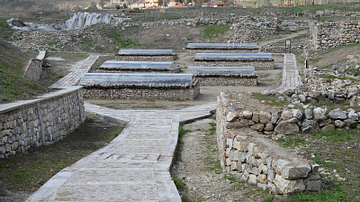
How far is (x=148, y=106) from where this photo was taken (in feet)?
60.3

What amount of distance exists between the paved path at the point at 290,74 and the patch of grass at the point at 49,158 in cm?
1330

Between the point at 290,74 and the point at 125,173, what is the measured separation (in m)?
21.3

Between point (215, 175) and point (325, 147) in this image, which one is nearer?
point (325, 147)

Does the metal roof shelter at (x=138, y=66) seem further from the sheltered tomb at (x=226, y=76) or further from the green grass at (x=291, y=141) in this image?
the green grass at (x=291, y=141)

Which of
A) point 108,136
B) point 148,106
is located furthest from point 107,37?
point 108,136

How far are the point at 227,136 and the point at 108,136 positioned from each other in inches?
229

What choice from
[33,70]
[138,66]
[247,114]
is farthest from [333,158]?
[33,70]

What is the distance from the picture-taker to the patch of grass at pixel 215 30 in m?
42.8

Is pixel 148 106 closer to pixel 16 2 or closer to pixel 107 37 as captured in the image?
pixel 107 37

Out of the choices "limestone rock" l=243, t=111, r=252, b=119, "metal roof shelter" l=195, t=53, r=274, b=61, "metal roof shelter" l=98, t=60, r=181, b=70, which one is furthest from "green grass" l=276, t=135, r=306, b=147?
"metal roof shelter" l=195, t=53, r=274, b=61

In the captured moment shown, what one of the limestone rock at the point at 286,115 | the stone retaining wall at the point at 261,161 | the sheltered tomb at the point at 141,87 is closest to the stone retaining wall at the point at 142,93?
Answer: the sheltered tomb at the point at 141,87

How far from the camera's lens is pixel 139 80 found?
20.8 m

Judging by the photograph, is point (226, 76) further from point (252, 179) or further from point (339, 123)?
point (252, 179)

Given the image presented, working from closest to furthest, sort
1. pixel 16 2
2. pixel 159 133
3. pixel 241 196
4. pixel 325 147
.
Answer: pixel 241 196, pixel 325 147, pixel 159 133, pixel 16 2
